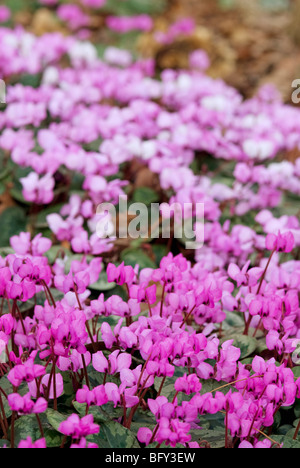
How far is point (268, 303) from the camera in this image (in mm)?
1382

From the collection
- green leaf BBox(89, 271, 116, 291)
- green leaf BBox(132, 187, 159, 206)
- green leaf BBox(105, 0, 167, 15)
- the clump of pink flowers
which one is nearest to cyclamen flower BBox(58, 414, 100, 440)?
the clump of pink flowers

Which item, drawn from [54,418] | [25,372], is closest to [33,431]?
[54,418]

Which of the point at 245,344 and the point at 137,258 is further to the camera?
the point at 137,258

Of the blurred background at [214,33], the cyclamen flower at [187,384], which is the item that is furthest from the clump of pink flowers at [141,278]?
the blurred background at [214,33]

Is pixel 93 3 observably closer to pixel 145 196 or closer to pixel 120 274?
pixel 145 196

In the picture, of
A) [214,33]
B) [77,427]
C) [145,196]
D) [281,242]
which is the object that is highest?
[214,33]

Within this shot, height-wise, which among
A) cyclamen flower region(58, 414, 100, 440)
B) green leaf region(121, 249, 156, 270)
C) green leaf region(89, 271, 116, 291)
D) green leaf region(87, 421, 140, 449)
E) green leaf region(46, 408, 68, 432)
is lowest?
green leaf region(87, 421, 140, 449)

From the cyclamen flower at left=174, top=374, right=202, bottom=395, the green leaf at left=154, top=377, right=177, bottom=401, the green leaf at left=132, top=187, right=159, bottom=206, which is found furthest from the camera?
the green leaf at left=132, top=187, right=159, bottom=206

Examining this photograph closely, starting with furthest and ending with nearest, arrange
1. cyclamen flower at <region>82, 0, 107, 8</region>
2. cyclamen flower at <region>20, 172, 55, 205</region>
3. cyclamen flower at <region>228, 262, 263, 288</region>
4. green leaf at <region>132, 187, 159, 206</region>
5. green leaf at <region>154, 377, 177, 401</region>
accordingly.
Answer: cyclamen flower at <region>82, 0, 107, 8</region> → green leaf at <region>132, 187, 159, 206</region> → cyclamen flower at <region>20, 172, 55, 205</region> → cyclamen flower at <region>228, 262, 263, 288</region> → green leaf at <region>154, 377, 177, 401</region>

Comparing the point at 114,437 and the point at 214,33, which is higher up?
the point at 214,33

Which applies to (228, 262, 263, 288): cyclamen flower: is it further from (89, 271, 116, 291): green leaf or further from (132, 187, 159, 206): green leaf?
(132, 187, 159, 206): green leaf

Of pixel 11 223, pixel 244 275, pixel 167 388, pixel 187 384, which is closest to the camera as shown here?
pixel 187 384
